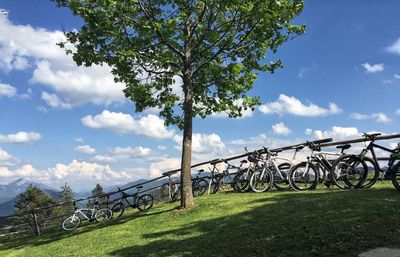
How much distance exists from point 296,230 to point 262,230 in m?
0.88

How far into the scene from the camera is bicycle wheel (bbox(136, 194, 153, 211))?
74.9 ft

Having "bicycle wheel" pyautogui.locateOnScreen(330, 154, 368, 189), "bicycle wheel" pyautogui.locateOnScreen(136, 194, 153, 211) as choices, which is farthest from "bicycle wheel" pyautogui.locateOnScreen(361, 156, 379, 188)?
"bicycle wheel" pyautogui.locateOnScreen(136, 194, 153, 211)

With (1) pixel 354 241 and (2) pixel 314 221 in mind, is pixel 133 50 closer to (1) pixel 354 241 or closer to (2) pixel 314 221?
(2) pixel 314 221

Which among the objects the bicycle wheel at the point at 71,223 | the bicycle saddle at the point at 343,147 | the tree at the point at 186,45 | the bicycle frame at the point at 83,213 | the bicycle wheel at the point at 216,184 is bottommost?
the bicycle wheel at the point at 71,223

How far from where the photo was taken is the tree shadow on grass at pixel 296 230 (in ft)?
25.4

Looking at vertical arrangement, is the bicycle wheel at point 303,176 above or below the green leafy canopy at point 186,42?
below

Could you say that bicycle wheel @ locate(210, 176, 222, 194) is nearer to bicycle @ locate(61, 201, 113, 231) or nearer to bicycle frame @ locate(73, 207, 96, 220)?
bicycle @ locate(61, 201, 113, 231)

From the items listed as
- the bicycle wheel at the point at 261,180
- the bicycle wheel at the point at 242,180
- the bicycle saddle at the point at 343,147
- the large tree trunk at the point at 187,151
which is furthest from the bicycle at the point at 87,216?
the bicycle saddle at the point at 343,147

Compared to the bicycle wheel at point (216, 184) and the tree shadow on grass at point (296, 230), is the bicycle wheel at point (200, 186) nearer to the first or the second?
the bicycle wheel at point (216, 184)

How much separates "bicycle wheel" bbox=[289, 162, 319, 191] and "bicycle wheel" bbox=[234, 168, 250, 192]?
2967 mm

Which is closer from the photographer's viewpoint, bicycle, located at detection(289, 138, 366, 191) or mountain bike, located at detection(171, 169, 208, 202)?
bicycle, located at detection(289, 138, 366, 191)

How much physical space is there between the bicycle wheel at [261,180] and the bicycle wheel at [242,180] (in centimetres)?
84

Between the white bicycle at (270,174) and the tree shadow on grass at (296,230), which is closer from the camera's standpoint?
the tree shadow on grass at (296,230)

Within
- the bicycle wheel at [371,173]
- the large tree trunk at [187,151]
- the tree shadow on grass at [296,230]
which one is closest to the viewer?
the tree shadow on grass at [296,230]
